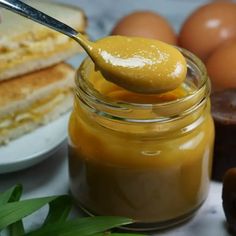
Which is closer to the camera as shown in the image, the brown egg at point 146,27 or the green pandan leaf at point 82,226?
the green pandan leaf at point 82,226

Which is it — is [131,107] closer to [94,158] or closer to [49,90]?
[94,158]

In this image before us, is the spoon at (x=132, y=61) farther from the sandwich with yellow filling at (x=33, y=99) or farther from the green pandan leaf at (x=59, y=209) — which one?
the sandwich with yellow filling at (x=33, y=99)

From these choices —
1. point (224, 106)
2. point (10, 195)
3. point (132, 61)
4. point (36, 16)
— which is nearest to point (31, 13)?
point (36, 16)

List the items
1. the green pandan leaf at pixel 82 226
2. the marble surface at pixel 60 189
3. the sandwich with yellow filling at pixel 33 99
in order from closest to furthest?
the green pandan leaf at pixel 82 226, the marble surface at pixel 60 189, the sandwich with yellow filling at pixel 33 99

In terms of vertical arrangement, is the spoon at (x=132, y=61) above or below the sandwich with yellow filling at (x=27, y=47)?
above

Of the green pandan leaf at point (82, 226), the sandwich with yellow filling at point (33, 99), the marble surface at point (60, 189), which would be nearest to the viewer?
the green pandan leaf at point (82, 226)

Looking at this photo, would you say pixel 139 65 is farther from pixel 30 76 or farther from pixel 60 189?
pixel 30 76

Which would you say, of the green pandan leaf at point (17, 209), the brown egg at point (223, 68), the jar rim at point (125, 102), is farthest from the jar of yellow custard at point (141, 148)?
the brown egg at point (223, 68)
